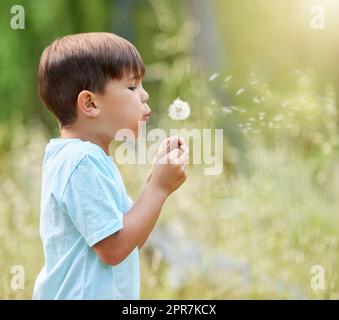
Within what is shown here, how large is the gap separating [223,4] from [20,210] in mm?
922

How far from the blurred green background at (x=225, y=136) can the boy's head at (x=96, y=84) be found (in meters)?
1.06

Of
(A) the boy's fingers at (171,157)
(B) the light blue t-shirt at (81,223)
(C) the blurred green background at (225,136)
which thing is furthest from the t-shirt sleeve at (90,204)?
(C) the blurred green background at (225,136)

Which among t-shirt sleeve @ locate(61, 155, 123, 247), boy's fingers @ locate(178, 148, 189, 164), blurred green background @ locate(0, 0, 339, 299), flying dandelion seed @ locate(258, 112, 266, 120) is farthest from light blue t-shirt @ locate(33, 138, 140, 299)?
flying dandelion seed @ locate(258, 112, 266, 120)

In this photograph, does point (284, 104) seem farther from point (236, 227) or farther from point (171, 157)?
point (171, 157)

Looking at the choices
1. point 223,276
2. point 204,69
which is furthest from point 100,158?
point 204,69

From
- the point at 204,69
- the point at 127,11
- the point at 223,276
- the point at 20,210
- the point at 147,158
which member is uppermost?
the point at 127,11

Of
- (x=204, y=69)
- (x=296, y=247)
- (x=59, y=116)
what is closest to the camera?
(x=59, y=116)

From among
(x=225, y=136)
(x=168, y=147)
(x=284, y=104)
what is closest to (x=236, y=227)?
(x=225, y=136)

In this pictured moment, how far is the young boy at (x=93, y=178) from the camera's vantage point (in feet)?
4.09

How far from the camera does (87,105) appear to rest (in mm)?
1350

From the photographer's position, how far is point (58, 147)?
133 cm

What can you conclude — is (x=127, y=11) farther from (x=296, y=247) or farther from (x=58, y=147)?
(x=58, y=147)

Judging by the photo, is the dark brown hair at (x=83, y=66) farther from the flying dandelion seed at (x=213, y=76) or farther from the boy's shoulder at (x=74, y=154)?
the flying dandelion seed at (x=213, y=76)

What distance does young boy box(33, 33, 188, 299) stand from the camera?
1248mm
